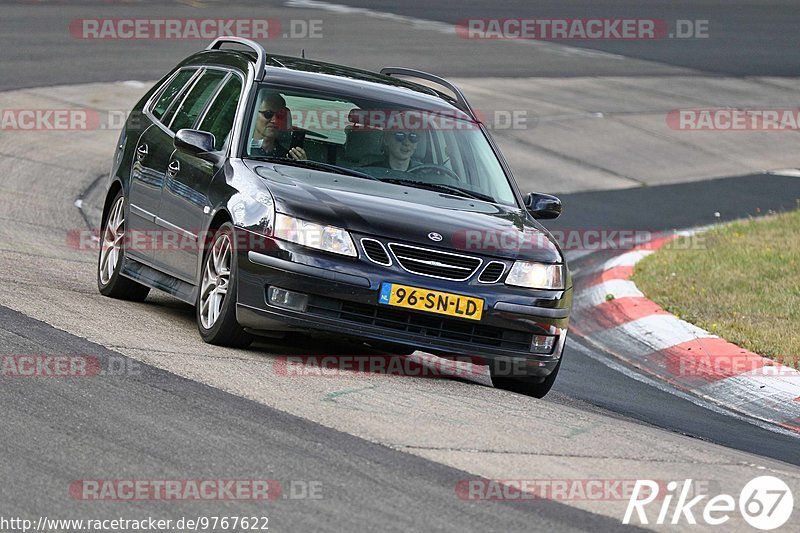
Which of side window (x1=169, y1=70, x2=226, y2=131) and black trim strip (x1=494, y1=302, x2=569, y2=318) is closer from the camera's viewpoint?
black trim strip (x1=494, y1=302, x2=569, y2=318)

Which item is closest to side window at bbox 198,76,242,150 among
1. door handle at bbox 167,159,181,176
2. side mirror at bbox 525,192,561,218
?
door handle at bbox 167,159,181,176

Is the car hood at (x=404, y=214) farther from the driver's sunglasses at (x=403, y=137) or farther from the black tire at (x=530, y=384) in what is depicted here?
the black tire at (x=530, y=384)

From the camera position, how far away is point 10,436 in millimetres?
6078

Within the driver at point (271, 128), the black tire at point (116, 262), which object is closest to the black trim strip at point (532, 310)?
the driver at point (271, 128)

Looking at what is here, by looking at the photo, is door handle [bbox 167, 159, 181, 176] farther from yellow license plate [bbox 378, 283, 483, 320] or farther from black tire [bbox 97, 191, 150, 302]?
yellow license plate [bbox 378, 283, 483, 320]

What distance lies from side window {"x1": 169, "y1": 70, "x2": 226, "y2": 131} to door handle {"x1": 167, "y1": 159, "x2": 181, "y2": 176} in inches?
15.3

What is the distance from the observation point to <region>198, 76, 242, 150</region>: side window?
29.5 feet

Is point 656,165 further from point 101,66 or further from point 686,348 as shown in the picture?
point 686,348

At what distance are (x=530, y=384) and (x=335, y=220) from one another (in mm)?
1619

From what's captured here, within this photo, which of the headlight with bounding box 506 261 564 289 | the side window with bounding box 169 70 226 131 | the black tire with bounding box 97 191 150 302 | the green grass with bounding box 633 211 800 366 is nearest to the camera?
the headlight with bounding box 506 261 564 289

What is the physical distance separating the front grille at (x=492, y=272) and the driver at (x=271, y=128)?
142 cm

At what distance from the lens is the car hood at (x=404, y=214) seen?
7863mm

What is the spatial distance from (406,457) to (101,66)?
17.8m

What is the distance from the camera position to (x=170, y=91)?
10188mm
